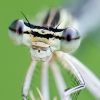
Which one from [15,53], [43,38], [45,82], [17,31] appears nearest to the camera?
[43,38]

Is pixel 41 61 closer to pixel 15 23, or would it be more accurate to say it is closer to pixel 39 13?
pixel 15 23

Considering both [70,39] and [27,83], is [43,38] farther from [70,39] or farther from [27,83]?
[27,83]

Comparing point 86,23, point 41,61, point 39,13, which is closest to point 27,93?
point 41,61

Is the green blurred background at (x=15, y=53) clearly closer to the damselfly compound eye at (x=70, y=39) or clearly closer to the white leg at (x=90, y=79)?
the white leg at (x=90, y=79)

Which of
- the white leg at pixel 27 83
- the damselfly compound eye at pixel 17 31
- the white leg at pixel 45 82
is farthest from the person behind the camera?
the white leg at pixel 45 82

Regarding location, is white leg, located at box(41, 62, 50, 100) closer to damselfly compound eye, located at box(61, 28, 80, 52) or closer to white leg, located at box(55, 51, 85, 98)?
white leg, located at box(55, 51, 85, 98)

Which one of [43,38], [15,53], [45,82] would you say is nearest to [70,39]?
[43,38]

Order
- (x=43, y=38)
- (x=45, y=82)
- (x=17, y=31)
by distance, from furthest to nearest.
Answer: (x=45, y=82) → (x=17, y=31) → (x=43, y=38)

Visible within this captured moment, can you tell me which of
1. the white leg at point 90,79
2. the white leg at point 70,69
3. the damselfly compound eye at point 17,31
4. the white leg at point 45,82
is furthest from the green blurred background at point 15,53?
the damselfly compound eye at point 17,31
